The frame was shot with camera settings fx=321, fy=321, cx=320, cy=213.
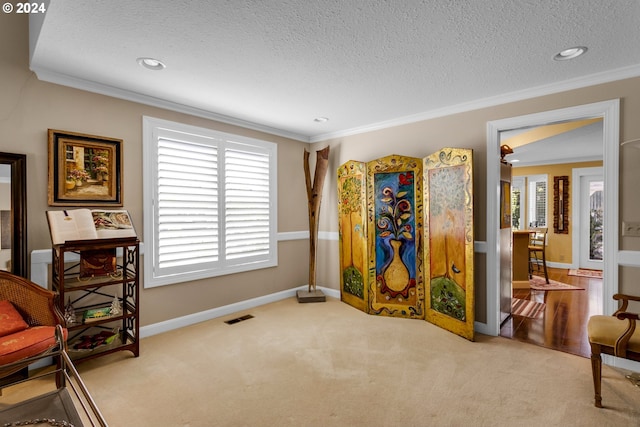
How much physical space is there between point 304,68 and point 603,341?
2.89m

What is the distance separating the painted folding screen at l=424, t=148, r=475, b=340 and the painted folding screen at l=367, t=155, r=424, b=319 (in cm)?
12

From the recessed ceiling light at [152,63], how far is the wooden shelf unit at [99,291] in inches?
56.5

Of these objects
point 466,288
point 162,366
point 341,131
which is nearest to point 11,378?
point 162,366

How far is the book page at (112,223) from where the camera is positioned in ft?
9.05

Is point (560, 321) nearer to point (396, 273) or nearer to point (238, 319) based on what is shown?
point (396, 273)

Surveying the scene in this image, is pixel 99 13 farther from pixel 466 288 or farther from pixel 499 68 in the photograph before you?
pixel 466 288

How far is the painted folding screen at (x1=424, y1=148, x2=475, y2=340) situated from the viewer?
321cm

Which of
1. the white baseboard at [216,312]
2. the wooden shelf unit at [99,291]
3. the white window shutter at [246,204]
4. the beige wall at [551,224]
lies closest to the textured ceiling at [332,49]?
the white window shutter at [246,204]

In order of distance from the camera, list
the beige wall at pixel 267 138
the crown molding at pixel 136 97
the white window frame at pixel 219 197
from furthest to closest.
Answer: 1. the white window frame at pixel 219 197
2. the crown molding at pixel 136 97
3. the beige wall at pixel 267 138

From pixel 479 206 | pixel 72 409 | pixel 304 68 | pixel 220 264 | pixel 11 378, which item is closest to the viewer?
pixel 72 409

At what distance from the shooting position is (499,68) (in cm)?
262

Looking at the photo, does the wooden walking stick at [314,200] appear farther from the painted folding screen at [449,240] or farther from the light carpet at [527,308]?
the light carpet at [527,308]

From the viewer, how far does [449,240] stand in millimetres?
3398

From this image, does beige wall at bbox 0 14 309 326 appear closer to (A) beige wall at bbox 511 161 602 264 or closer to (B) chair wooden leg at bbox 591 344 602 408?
(B) chair wooden leg at bbox 591 344 602 408
